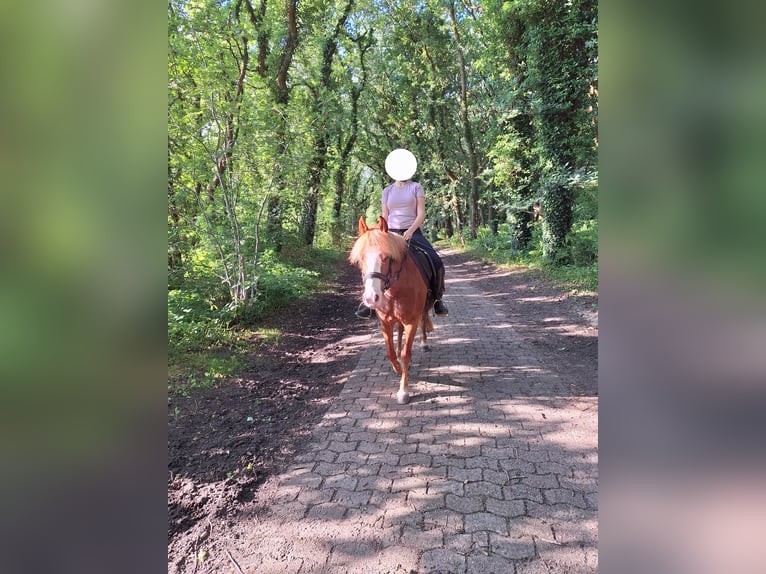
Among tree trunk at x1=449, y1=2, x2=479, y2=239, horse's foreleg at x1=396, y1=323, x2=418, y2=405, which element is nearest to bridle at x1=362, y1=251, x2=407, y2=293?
horse's foreleg at x1=396, y1=323, x2=418, y2=405

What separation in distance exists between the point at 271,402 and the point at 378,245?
7.13 feet

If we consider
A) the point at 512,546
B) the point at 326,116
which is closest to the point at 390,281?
the point at 512,546

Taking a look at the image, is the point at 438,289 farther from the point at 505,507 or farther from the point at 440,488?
the point at 505,507

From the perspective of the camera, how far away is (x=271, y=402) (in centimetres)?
448

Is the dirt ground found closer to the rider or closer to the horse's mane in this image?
the rider

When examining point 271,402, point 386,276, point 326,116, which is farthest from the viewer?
point 326,116

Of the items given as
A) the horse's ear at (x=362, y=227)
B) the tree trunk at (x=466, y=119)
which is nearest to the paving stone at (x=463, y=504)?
the horse's ear at (x=362, y=227)

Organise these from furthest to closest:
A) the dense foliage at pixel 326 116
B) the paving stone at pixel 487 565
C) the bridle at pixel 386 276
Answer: the dense foliage at pixel 326 116
the bridle at pixel 386 276
the paving stone at pixel 487 565

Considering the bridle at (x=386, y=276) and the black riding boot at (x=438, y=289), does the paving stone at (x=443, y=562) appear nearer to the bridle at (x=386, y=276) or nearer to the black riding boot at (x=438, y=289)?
the bridle at (x=386, y=276)

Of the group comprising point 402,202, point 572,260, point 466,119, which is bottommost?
point 572,260

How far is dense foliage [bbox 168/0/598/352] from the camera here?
591 centimetres

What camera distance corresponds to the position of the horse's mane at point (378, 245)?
3.97 metres

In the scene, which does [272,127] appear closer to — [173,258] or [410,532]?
[173,258]
